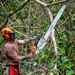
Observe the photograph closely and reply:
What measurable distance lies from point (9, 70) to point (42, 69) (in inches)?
74.1

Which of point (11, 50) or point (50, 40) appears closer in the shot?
point (50, 40)

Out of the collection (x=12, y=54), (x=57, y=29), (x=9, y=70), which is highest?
(x=57, y=29)

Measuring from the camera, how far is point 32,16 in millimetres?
6777

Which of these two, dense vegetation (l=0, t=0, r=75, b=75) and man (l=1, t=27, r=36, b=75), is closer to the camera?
dense vegetation (l=0, t=0, r=75, b=75)

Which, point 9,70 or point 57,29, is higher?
point 57,29

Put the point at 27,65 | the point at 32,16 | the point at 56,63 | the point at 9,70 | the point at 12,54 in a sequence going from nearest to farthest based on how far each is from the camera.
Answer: the point at 56,63
the point at 27,65
the point at 12,54
the point at 9,70
the point at 32,16

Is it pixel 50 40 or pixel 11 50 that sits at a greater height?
pixel 50 40

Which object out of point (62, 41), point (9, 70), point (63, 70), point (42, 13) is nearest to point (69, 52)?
point (62, 41)

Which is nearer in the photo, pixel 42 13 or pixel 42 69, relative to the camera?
pixel 42 69

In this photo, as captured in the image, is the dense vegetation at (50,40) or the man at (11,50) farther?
the man at (11,50)

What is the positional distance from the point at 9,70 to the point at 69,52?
5.80 ft

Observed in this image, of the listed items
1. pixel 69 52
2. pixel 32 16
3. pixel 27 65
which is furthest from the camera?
pixel 32 16

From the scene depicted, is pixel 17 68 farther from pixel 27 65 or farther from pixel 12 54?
pixel 27 65

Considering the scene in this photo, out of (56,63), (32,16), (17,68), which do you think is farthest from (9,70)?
(56,63)
